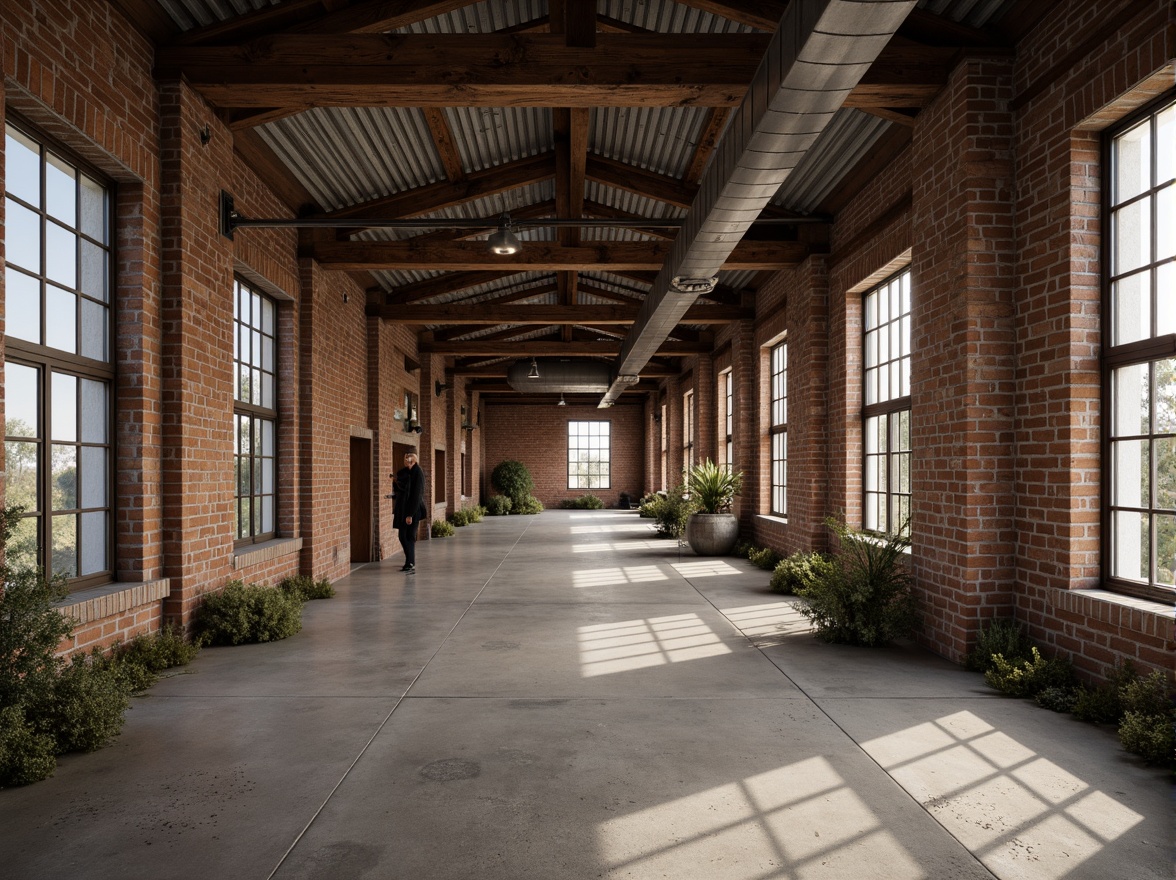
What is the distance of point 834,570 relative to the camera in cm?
624

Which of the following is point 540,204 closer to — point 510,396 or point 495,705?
point 495,705

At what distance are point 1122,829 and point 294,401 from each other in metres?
7.77

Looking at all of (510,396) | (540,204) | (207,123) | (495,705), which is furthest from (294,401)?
(510,396)

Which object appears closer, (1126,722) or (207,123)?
(1126,722)

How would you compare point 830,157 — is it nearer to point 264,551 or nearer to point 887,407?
point 887,407

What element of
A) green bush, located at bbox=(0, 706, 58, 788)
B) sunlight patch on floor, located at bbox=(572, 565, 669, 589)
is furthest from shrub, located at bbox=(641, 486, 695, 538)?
green bush, located at bbox=(0, 706, 58, 788)

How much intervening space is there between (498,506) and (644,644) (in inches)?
728

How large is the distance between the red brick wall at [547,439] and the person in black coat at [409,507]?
639 inches

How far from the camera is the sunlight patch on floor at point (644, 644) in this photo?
5.43 meters

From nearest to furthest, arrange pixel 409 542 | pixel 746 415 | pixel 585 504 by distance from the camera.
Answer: pixel 409 542
pixel 746 415
pixel 585 504

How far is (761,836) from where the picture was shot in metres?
2.86

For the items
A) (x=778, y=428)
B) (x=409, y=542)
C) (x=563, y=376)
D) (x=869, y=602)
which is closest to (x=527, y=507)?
(x=563, y=376)

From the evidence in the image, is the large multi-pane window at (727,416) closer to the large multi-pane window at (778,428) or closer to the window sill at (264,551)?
the large multi-pane window at (778,428)

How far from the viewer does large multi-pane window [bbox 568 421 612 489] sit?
27375 millimetres
